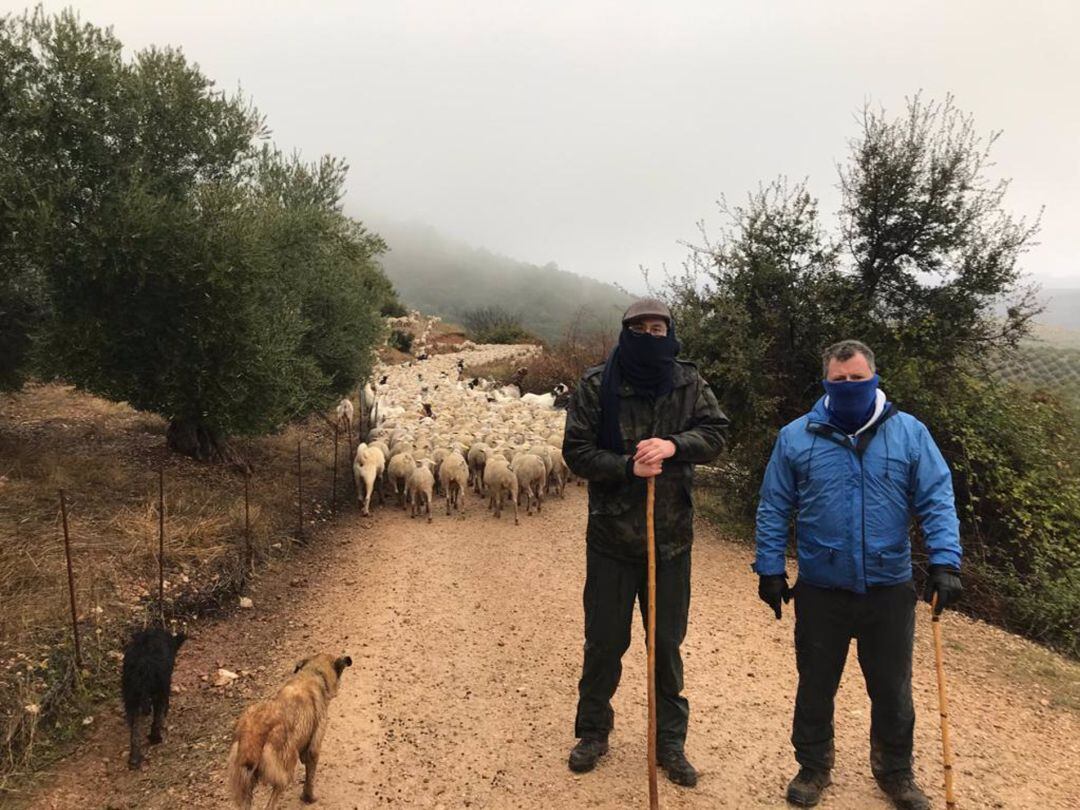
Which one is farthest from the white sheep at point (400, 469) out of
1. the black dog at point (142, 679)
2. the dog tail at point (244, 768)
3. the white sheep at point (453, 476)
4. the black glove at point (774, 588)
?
the black glove at point (774, 588)

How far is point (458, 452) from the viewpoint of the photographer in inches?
428

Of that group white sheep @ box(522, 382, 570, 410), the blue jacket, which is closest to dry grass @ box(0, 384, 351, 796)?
the blue jacket

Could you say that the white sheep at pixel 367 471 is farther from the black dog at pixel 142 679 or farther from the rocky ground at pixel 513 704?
the black dog at pixel 142 679

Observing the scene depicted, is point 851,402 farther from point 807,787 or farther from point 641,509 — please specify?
point 807,787

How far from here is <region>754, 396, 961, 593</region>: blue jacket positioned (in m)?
3.41

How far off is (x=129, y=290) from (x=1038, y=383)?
50.2 ft

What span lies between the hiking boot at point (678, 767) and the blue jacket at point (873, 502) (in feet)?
4.53

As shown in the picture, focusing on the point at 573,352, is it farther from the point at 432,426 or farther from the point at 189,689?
the point at 189,689

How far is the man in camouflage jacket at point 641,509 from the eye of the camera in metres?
3.73

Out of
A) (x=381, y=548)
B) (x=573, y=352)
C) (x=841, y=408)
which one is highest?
(x=841, y=408)

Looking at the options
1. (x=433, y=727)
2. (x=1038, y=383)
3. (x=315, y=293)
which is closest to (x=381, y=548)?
(x=433, y=727)

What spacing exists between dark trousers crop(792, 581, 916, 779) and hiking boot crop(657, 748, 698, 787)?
64 centimetres

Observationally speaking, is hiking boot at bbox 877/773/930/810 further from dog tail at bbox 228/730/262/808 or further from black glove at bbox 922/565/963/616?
dog tail at bbox 228/730/262/808

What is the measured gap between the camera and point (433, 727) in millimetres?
4754
